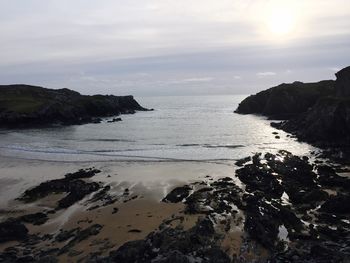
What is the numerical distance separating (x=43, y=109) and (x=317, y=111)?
230ft

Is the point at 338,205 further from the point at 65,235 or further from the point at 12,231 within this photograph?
the point at 12,231

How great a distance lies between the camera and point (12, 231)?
28.0 meters

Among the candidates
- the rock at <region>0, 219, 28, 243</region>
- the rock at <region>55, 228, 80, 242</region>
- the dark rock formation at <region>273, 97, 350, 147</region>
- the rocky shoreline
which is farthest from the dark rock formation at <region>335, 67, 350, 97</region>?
the rock at <region>0, 219, 28, 243</region>

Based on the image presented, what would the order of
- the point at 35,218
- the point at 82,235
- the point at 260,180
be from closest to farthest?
the point at 82,235, the point at 35,218, the point at 260,180

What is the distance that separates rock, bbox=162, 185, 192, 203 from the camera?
35469mm

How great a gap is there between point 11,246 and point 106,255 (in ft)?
21.1

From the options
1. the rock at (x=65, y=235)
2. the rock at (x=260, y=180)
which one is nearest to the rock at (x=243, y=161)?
the rock at (x=260, y=180)

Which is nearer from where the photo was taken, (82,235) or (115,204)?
(82,235)

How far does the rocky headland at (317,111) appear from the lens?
62219 millimetres

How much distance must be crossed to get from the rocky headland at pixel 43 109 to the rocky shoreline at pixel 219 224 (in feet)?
231

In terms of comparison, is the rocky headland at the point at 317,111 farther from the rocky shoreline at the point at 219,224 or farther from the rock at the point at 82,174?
the rock at the point at 82,174

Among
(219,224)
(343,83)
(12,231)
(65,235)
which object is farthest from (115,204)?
(343,83)

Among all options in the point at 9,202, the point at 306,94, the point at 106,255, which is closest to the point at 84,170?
the point at 9,202

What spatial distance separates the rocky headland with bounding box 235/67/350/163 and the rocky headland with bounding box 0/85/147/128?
4948 cm
